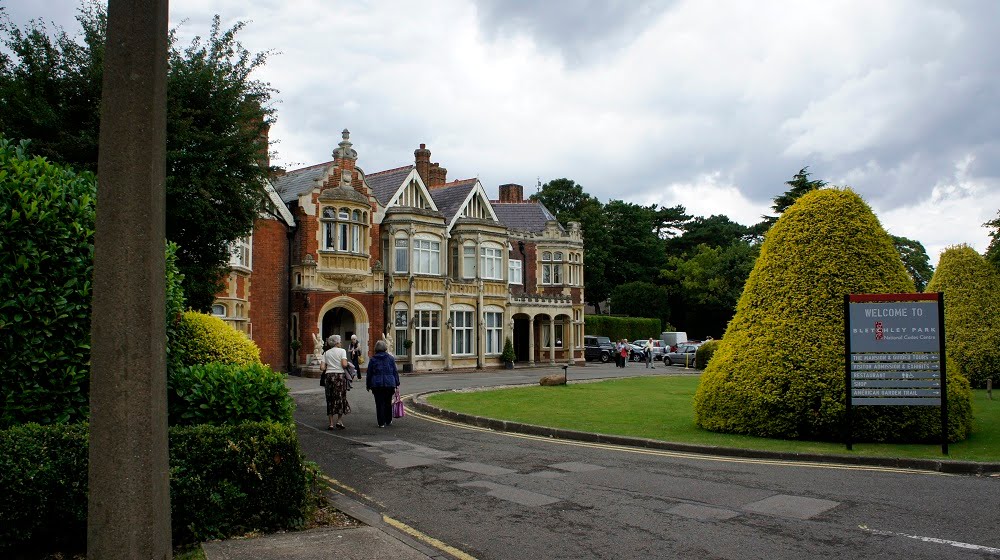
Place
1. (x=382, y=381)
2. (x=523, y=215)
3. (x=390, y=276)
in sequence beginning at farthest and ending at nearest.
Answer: (x=523, y=215), (x=390, y=276), (x=382, y=381)

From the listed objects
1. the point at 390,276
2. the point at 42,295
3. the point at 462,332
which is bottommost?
the point at 462,332

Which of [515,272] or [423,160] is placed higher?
[423,160]

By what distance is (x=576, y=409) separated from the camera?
17.5 metres

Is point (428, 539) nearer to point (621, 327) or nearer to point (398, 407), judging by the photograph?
point (398, 407)

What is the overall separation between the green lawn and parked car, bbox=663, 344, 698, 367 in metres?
20.1

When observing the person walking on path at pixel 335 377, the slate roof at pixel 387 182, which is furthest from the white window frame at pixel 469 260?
the person walking on path at pixel 335 377

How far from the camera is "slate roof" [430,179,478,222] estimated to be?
138ft

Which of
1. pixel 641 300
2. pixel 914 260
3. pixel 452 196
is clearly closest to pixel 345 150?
pixel 452 196

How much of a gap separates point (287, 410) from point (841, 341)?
920cm

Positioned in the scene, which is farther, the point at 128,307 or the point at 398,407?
the point at 398,407

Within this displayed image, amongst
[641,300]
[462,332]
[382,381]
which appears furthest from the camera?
[641,300]

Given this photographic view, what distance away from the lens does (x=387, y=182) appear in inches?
1560

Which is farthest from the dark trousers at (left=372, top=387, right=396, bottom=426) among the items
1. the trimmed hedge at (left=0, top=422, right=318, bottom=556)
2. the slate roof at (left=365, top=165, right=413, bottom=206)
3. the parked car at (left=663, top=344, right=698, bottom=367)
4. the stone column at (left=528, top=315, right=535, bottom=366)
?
the parked car at (left=663, top=344, right=698, bottom=367)

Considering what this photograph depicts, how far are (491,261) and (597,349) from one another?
1526 cm
